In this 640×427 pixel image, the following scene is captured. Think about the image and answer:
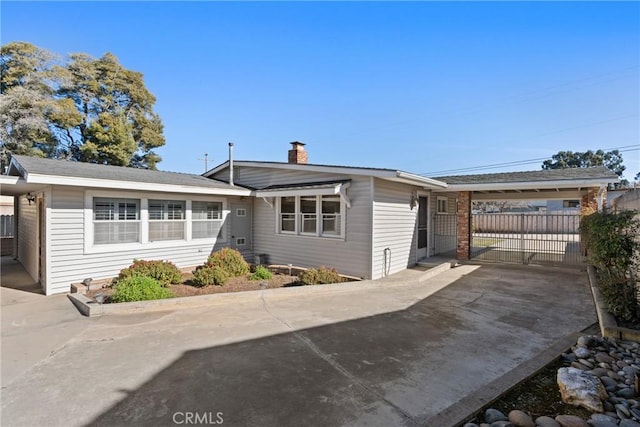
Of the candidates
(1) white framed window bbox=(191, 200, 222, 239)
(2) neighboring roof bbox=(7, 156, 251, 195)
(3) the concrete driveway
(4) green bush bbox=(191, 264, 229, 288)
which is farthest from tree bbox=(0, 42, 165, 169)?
(3) the concrete driveway

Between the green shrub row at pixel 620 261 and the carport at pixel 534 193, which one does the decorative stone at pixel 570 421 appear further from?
the carport at pixel 534 193

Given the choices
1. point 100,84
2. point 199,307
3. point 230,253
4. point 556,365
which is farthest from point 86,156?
point 556,365

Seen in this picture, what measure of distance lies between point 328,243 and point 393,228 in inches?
77.3

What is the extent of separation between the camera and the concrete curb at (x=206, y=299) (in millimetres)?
5800

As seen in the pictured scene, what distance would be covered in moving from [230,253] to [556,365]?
7320mm

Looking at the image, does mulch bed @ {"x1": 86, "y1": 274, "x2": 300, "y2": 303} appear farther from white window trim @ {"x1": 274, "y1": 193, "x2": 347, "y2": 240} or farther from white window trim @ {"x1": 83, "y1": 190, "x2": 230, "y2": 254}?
white window trim @ {"x1": 274, "y1": 193, "x2": 347, "y2": 240}

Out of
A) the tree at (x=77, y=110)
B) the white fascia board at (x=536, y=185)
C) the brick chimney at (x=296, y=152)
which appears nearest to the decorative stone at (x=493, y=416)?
the white fascia board at (x=536, y=185)

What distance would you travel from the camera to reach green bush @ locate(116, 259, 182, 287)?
7.18m

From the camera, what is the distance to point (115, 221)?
27.1 ft

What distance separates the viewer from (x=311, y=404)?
2.98 m

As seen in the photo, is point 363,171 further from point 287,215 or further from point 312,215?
point 287,215

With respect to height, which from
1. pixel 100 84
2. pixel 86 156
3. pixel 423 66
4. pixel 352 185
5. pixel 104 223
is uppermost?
pixel 100 84

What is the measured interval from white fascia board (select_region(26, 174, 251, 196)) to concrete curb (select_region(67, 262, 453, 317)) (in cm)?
244

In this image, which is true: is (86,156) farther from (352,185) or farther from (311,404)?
(311,404)
